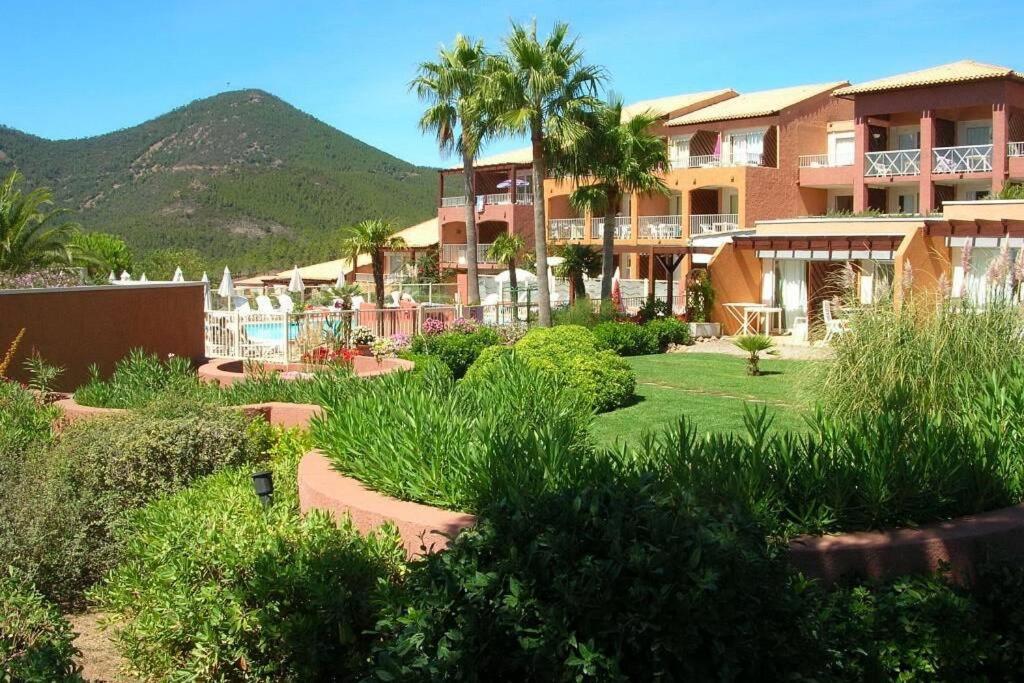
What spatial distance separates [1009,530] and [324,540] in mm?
3383

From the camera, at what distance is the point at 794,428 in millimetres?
11219

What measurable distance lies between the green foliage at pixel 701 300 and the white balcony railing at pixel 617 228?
1353cm

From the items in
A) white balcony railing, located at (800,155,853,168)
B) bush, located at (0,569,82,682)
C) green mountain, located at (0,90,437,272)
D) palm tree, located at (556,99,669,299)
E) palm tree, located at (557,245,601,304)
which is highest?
green mountain, located at (0,90,437,272)

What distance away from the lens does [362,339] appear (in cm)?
1908

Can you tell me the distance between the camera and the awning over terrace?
24.6 metres

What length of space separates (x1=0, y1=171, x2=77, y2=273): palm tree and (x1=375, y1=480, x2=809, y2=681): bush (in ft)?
75.0

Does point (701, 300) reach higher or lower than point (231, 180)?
lower

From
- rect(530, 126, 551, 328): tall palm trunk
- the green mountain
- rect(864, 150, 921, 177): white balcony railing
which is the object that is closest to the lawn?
rect(530, 126, 551, 328): tall palm trunk

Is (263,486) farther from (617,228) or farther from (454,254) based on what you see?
(454,254)

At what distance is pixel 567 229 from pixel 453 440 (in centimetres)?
3874

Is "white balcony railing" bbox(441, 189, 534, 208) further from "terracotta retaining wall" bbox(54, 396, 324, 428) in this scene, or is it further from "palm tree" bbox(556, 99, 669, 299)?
"terracotta retaining wall" bbox(54, 396, 324, 428)

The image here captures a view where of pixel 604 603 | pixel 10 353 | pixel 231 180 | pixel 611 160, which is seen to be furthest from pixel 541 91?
pixel 231 180

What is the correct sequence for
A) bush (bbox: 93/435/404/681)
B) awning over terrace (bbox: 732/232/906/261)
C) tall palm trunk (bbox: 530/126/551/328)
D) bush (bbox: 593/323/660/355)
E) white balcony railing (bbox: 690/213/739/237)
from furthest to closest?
white balcony railing (bbox: 690/213/739/237) → tall palm trunk (bbox: 530/126/551/328) → awning over terrace (bbox: 732/232/906/261) → bush (bbox: 593/323/660/355) → bush (bbox: 93/435/404/681)

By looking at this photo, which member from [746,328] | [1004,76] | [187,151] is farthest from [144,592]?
[187,151]
